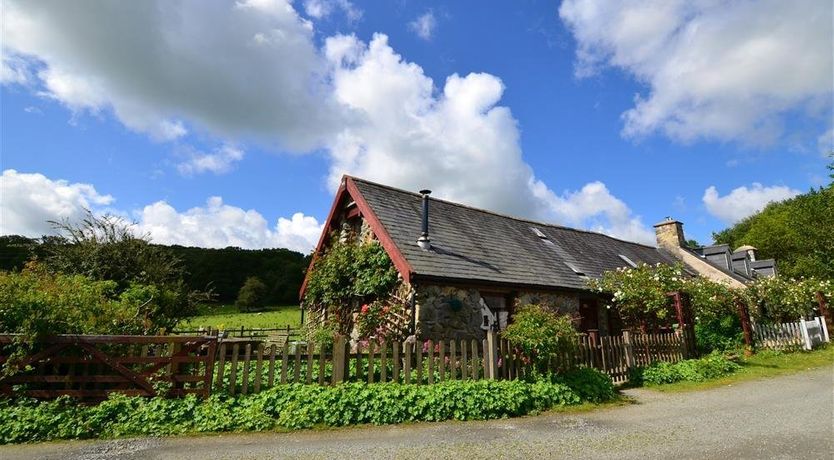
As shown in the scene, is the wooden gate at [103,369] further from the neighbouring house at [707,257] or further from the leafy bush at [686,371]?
the neighbouring house at [707,257]

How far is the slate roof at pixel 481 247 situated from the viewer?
12570 mm

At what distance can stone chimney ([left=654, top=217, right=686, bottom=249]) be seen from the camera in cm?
2836

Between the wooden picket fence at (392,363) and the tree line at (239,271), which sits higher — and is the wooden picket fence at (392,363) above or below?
below

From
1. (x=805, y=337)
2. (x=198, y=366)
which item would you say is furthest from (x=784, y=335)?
(x=198, y=366)

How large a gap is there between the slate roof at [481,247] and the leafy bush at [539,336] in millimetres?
3240

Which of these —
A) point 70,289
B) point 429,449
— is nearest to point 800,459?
point 429,449

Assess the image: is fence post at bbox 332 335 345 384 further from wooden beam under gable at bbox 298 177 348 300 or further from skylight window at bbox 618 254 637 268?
skylight window at bbox 618 254 637 268

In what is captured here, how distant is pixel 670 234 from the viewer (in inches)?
1131

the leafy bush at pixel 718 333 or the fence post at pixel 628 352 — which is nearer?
the fence post at pixel 628 352

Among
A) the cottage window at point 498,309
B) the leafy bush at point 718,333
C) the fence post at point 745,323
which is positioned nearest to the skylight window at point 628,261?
the leafy bush at point 718,333

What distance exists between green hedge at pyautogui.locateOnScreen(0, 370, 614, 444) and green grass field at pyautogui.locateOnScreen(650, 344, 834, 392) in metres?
4.77

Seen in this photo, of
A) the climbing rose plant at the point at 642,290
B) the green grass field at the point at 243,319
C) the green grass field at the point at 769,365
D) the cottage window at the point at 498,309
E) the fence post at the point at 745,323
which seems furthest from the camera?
the green grass field at the point at 243,319

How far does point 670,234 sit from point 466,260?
21.6 m

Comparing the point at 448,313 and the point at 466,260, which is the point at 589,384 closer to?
the point at 448,313
